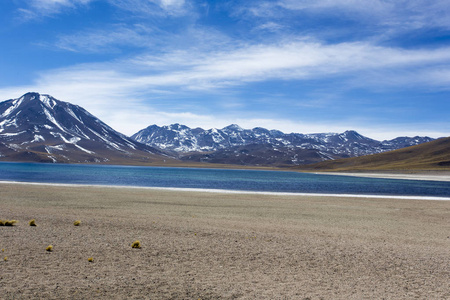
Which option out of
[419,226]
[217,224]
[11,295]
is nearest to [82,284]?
[11,295]

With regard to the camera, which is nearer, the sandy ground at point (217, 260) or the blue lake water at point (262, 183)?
the sandy ground at point (217, 260)

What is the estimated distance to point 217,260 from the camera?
1407 cm

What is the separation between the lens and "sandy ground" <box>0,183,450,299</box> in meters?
10.6

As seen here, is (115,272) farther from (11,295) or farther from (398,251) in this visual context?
(398,251)

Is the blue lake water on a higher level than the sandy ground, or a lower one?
lower

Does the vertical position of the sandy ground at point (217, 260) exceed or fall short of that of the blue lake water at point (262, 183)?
it exceeds it

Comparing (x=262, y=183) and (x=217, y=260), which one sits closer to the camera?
(x=217, y=260)

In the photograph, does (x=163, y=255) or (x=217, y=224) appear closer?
(x=163, y=255)

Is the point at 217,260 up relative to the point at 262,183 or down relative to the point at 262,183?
up

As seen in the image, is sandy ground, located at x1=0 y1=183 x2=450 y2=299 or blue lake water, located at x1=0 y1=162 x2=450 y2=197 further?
blue lake water, located at x1=0 y1=162 x2=450 y2=197

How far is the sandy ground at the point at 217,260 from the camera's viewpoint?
34.9ft

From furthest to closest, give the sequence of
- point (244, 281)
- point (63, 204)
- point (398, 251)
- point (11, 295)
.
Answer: point (63, 204)
point (398, 251)
point (244, 281)
point (11, 295)

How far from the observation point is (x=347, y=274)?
12.7 meters

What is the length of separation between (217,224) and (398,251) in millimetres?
10821
